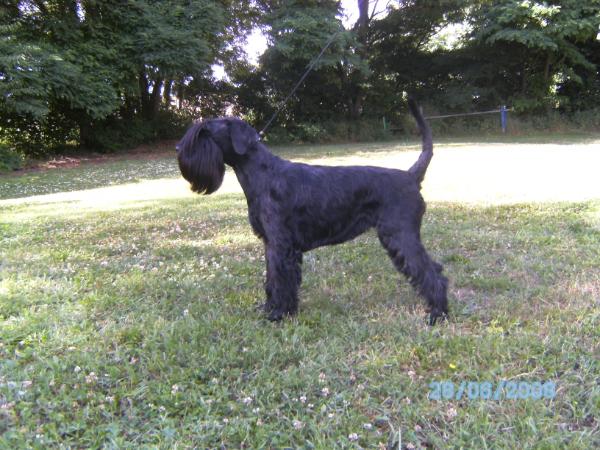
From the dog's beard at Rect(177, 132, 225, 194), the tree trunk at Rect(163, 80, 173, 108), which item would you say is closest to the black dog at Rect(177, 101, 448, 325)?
the dog's beard at Rect(177, 132, 225, 194)

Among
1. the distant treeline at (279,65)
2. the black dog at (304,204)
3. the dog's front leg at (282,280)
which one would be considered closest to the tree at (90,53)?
the distant treeline at (279,65)

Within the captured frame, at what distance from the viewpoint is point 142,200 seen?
8797mm

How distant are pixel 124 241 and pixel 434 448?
15.3ft

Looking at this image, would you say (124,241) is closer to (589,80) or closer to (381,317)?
(381,317)

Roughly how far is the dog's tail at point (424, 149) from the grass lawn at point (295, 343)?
1.07 m

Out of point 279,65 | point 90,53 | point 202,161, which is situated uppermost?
point 279,65

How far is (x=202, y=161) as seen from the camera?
3484 millimetres

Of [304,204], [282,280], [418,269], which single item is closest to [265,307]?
[282,280]

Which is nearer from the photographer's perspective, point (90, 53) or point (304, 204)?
point (304, 204)

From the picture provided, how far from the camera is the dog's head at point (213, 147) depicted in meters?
3.42

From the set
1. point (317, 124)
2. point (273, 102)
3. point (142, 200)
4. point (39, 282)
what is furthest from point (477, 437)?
point (273, 102)

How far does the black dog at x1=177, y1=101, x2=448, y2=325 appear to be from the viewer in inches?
131

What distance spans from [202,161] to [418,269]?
1.95 meters

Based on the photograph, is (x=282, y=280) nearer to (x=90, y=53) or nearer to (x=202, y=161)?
(x=202, y=161)
